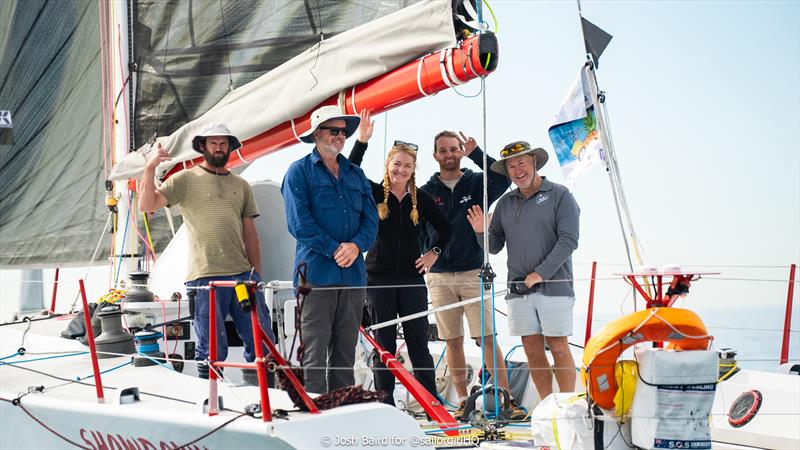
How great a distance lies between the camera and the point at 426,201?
4406 mm

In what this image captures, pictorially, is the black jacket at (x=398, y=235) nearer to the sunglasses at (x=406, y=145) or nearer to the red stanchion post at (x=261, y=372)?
the sunglasses at (x=406, y=145)

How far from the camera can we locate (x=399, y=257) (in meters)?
4.27

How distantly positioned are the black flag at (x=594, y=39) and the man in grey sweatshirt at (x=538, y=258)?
599 millimetres

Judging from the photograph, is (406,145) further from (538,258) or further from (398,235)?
(538,258)

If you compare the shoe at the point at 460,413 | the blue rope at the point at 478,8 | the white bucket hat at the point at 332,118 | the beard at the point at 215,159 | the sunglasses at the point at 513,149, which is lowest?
the shoe at the point at 460,413

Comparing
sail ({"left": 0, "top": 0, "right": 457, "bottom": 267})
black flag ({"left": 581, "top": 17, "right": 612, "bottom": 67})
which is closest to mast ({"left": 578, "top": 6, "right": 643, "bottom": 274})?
black flag ({"left": 581, "top": 17, "right": 612, "bottom": 67})

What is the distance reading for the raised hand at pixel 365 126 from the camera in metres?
4.19

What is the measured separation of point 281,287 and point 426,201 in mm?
972

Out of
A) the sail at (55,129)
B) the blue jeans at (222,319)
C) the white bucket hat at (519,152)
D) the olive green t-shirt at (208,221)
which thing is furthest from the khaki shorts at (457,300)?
the sail at (55,129)

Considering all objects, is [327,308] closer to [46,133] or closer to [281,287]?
[281,287]

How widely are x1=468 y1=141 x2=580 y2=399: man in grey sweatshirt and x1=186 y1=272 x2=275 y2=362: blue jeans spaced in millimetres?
1338

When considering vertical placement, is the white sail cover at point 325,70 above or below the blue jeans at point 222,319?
above

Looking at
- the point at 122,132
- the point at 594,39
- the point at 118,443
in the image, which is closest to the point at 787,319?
the point at 594,39

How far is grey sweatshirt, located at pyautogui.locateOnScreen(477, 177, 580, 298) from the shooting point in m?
3.94
